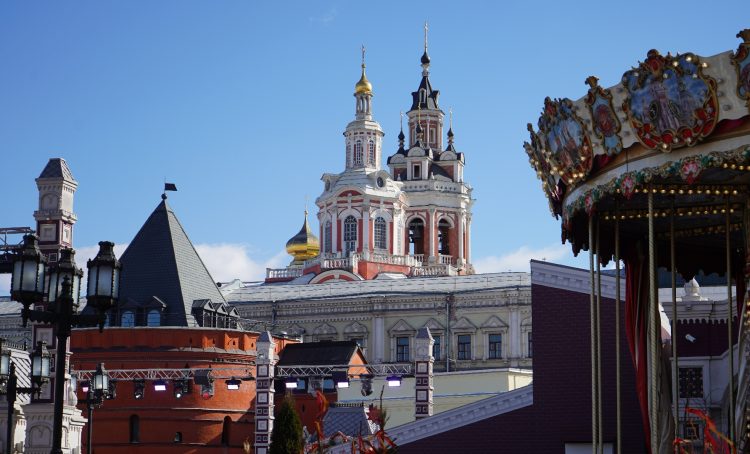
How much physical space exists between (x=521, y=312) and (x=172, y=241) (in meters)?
16.1

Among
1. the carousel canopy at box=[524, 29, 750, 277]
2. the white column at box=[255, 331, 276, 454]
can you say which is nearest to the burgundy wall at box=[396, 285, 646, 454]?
the carousel canopy at box=[524, 29, 750, 277]

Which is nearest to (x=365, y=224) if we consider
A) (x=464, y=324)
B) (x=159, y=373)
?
Result: (x=464, y=324)

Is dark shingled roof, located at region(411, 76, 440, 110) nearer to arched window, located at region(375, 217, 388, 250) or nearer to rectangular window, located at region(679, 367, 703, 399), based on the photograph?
arched window, located at region(375, 217, 388, 250)

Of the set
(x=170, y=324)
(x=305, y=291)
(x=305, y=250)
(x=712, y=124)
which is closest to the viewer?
(x=712, y=124)

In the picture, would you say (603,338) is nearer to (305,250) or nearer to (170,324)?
(170,324)

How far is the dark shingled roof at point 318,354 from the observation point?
5403 centimetres

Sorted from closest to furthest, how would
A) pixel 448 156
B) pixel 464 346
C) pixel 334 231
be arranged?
pixel 464 346
pixel 334 231
pixel 448 156

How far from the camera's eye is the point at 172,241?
189 ft

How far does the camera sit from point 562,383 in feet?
107

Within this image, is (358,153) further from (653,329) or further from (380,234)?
(653,329)

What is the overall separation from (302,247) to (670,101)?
69345 millimetres

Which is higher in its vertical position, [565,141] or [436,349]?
[565,141]

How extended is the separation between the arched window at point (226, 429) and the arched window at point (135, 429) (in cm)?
309

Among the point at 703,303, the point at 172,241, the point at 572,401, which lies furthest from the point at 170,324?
the point at 703,303
